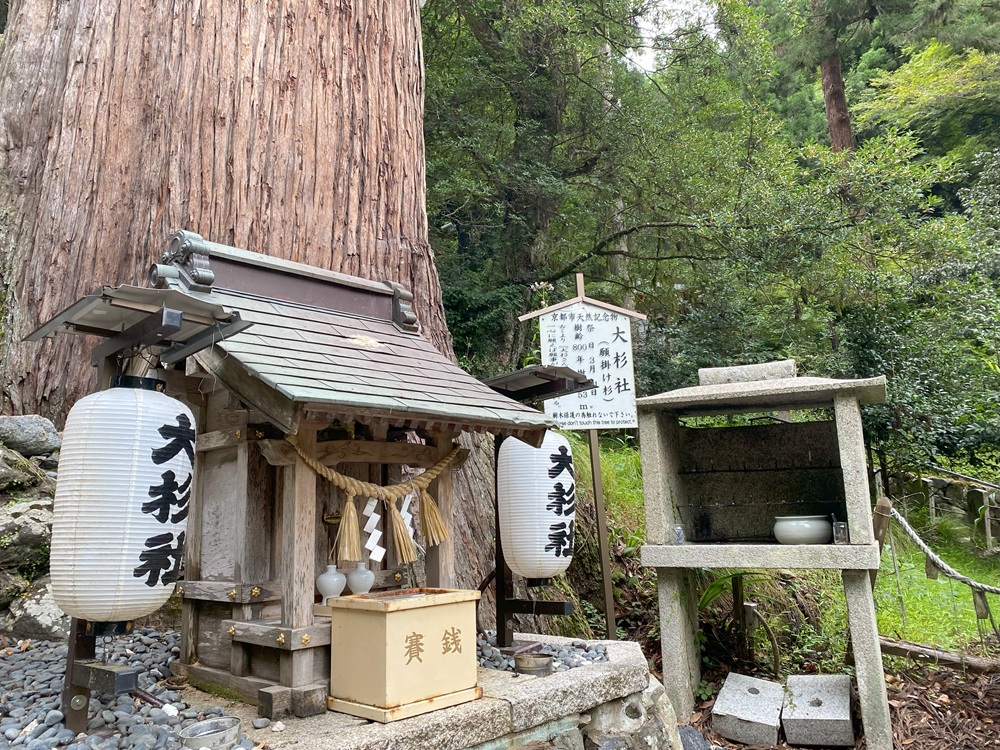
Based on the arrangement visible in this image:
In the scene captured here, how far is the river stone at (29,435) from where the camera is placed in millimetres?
4402

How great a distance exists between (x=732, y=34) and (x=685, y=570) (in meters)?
7.67

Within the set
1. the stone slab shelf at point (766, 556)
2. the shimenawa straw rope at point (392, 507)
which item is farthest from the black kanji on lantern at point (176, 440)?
the stone slab shelf at point (766, 556)

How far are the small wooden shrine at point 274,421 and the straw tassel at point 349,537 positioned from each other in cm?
14

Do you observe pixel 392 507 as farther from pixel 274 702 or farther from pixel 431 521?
pixel 274 702

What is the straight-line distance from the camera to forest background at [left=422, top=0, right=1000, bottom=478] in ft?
27.2

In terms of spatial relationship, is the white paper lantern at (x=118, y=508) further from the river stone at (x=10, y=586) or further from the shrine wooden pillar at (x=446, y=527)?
the river stone at (x=10, y=586)

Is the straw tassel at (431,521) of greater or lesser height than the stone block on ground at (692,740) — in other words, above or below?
above

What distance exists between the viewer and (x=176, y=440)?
8.62 feet

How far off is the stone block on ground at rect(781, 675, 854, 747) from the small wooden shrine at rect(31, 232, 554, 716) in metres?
2.71

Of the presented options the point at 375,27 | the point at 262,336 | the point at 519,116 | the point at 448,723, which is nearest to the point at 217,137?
the point at 375,27

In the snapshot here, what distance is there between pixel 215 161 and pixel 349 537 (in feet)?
9.27

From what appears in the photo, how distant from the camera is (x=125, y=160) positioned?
473 cm

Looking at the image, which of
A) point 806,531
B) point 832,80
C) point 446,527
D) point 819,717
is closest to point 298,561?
point 446,527

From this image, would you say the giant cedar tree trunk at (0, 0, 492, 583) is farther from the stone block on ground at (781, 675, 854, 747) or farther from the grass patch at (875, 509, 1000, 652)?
the grass patch at (875, 509, 1000, 652)
